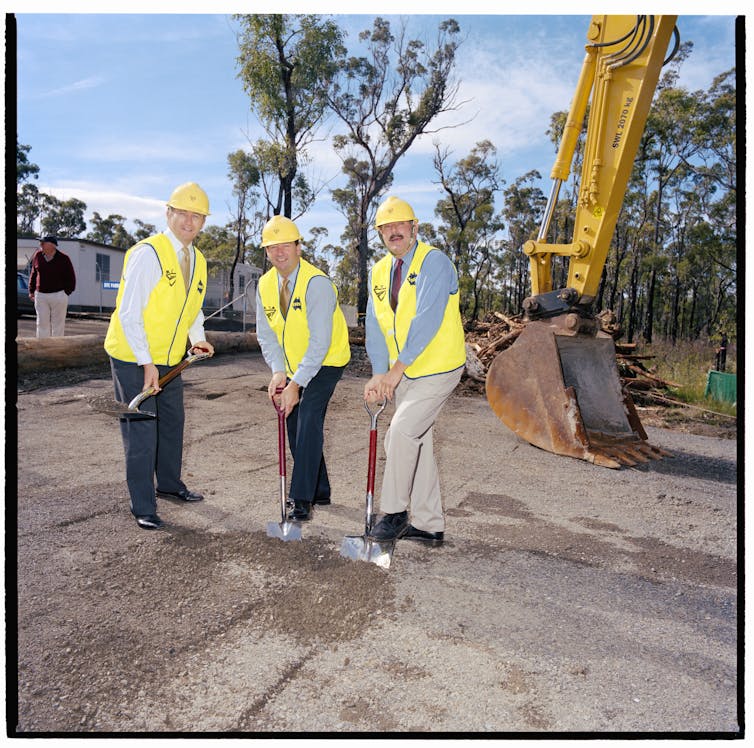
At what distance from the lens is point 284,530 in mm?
3625

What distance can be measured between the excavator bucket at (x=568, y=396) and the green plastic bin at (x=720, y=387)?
521 cm

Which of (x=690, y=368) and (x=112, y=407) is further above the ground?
(x=112, y=407)

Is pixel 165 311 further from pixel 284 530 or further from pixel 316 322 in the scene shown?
pixel 284 530

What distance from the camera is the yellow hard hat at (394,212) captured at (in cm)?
345

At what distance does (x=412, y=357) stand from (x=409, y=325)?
22 cm

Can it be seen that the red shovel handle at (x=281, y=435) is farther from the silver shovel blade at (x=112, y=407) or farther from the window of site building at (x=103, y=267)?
the window of site building at (x=103, y=267)

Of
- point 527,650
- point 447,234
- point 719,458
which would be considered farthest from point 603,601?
point 447,234

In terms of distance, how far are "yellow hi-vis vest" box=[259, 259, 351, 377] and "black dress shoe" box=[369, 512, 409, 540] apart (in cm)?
107

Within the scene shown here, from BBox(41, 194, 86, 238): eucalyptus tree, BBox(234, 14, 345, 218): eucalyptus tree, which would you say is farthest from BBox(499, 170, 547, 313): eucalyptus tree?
BBox(41, 194, 86, 238): eucalyptus tree

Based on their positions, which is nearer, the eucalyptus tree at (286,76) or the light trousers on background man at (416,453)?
the light trousers on background man at (416,453)

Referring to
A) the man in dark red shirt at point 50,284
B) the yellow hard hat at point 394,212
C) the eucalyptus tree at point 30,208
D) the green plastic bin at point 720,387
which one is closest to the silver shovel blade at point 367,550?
the yellow hard hat at point 394,212

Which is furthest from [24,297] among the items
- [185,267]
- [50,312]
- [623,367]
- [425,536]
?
[425,536]

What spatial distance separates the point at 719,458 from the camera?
685cm

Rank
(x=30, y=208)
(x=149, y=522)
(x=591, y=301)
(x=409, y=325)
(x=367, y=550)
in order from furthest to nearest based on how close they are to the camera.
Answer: (x=30, y=208) → (x=591, y=301) → (x=149, y=522) → (x=409, y=325) → (x=367, y=550)
